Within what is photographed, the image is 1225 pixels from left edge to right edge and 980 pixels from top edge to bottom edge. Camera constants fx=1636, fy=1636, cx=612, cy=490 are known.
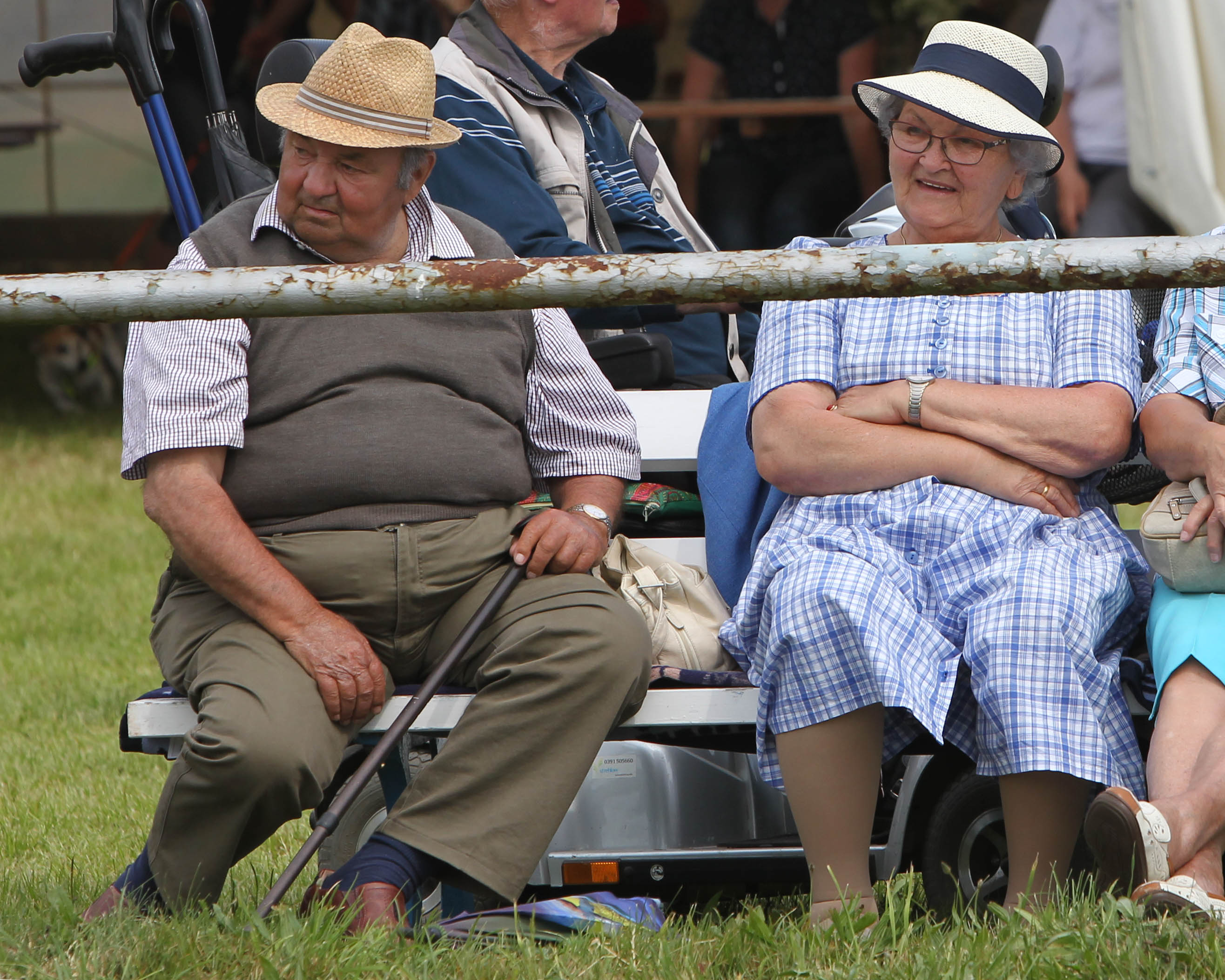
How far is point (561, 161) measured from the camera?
3857mm

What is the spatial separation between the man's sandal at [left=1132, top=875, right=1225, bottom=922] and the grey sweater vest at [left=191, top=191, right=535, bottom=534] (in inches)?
51.4

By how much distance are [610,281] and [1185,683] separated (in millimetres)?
1283

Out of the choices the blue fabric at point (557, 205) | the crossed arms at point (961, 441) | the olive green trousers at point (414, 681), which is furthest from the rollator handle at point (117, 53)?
the crossed arms at point (961, 441)

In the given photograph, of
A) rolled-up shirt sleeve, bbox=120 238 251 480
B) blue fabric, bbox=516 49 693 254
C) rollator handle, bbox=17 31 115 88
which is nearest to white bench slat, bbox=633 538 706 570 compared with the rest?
rolled-up shirt sleeve, bbox=120 238 251 480

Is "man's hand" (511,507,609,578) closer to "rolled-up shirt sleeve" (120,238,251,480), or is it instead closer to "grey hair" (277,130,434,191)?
"rolled-up shirt sleeve" (120,238,251,480)

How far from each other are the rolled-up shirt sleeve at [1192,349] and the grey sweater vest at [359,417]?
3.85ft

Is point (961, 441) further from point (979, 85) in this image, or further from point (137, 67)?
point (137, 67)

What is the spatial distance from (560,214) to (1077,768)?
6.18 ft

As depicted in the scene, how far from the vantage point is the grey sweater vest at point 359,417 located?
2854 millimetres

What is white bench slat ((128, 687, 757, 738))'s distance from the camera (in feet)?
→ 8.98

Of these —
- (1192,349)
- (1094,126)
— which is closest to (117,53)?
(1192,349)

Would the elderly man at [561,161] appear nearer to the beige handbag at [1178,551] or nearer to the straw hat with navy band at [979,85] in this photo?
the straw hat with navy band at [979,85]

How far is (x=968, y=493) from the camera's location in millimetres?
2895

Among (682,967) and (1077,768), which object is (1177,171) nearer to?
(1077,768)
